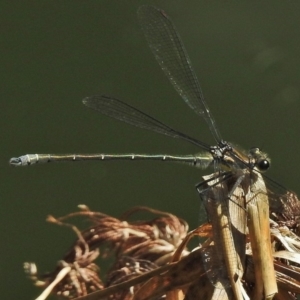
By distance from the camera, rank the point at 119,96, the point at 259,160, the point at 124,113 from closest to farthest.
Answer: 1. the point at 259,160
2. the point at 124,113
3. the point at 119,96

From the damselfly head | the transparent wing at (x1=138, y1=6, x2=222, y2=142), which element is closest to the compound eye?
the damselfly head

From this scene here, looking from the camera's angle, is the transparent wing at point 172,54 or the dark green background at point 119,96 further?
the dark green background at point 119,96

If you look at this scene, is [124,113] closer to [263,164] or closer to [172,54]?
[172,54]

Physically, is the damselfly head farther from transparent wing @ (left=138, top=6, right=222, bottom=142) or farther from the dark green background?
the dark green background

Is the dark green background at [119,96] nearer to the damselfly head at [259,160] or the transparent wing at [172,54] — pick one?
the transparent wing at [172,54]

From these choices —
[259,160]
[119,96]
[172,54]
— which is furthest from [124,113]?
[119,96]

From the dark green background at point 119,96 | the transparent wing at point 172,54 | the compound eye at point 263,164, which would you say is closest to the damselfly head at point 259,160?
the compound eye at point 263,164

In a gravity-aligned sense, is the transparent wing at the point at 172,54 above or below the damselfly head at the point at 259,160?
above

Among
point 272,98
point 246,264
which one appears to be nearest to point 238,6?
point 272,98

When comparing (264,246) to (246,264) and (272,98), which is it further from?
(272,98)
